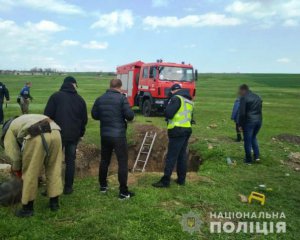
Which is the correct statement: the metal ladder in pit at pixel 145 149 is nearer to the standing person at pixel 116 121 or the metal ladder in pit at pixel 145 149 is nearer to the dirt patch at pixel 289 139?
the dirt patch at pixel 289 139

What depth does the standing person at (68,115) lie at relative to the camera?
20.8 ft

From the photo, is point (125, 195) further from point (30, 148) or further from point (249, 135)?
point (249, 135)

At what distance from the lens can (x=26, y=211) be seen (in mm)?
5508

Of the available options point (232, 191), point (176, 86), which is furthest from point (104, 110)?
point (232, 191)

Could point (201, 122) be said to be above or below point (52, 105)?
below

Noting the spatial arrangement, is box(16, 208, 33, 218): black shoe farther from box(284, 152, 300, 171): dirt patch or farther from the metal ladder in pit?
box(284, 152, 300, 171): dirt patch

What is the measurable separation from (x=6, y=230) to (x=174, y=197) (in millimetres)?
3016

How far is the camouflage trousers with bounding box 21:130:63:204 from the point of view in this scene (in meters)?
5.31

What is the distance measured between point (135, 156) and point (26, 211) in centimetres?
750

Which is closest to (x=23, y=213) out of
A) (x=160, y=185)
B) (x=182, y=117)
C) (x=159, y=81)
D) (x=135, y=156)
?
(x=160, y=185)

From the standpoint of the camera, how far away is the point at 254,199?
704cm

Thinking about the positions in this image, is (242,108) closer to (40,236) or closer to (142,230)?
(142,230)

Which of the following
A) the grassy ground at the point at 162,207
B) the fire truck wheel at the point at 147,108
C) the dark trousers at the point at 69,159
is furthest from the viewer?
the fire truck wheel at the point at 147,108


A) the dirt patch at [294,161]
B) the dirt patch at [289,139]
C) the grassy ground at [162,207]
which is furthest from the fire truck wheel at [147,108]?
the dirt patch at [294,161]
